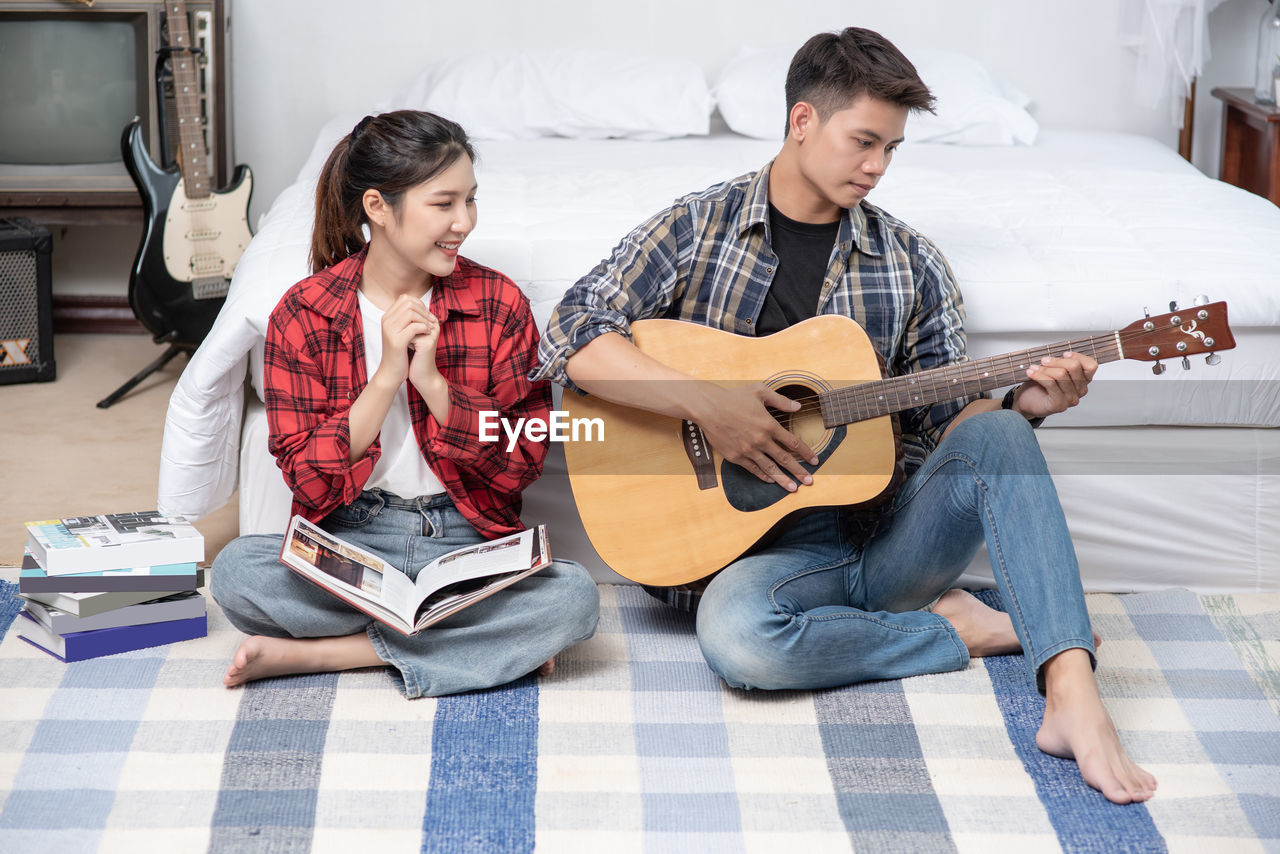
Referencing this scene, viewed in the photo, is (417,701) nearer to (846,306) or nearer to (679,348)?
(679,348)

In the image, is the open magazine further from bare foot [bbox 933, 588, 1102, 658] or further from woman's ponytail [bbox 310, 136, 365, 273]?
bare foot [bbox 933, 588, 1102, 658]

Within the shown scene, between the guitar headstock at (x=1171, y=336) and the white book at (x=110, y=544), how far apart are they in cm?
129

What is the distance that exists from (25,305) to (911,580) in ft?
7.79

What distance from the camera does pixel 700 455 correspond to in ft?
5.51

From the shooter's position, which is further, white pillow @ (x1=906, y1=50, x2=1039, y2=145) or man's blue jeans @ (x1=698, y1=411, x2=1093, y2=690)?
white pillow @ (x1=906, y1=50, x2=1039, y2=145)

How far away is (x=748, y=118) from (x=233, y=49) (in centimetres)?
149

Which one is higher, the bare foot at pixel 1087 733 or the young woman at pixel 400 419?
the young woman at pixel 400 419

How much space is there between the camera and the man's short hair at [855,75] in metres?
1.61

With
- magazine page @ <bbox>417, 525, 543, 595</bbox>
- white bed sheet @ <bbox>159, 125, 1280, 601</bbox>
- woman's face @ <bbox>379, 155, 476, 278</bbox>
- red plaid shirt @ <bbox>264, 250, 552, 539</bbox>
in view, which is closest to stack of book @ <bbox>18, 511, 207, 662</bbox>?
white bed sheet @ <bbox>159, 125, 1280, 601</bbox>

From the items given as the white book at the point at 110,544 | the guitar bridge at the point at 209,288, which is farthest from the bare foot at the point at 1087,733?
the guitar bridge at the point at 209,288

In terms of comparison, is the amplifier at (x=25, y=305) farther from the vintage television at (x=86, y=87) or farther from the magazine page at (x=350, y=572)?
the magazine page at (x=350, y=572)

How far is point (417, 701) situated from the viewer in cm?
163

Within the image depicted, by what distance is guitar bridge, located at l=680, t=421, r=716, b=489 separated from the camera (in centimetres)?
167

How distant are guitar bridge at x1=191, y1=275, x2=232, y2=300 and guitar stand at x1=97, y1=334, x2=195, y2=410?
0.12m
